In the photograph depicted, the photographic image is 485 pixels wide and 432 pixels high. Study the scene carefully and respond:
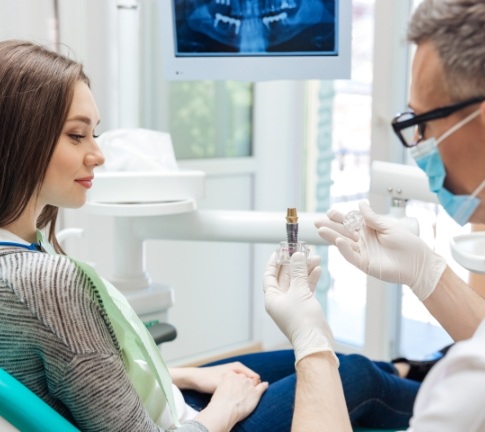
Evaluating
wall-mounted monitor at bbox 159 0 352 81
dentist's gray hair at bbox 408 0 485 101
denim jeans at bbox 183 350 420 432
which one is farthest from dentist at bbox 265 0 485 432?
wall-mounted monitor at bbox 159 0 352 81

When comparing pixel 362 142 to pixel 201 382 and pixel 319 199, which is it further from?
pixel 201 382

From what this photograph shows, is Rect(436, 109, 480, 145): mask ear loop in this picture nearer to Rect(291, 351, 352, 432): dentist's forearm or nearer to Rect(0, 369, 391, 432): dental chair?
Rect(291, 351, 352, 432): dentist's forearm

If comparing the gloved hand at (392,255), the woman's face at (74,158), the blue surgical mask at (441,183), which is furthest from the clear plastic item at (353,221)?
the woman's face at (74,158)

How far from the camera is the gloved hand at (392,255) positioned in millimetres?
1471

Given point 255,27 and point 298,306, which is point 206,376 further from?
point 255,27

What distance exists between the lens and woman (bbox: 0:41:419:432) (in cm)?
111

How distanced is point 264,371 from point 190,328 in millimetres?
1537

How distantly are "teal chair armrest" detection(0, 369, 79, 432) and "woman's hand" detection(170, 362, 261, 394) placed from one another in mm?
549

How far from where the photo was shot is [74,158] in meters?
1.31

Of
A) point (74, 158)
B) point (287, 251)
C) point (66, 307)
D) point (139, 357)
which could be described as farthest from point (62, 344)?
point (287, 251)

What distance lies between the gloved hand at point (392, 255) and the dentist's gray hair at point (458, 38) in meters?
0.52

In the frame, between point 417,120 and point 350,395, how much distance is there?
28.9 inches

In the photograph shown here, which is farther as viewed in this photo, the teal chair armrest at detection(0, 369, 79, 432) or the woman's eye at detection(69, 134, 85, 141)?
the woman's eye at detection(69, 134, 85, 141)

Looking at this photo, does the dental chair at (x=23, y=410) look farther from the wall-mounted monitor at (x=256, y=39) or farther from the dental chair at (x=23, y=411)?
the wall-mounted monitor at (x=256, y=39)
